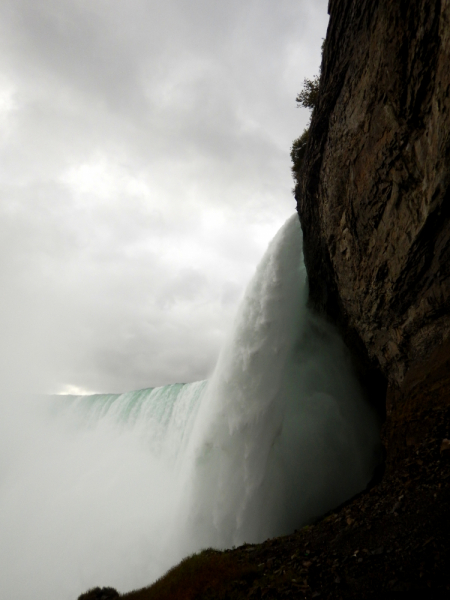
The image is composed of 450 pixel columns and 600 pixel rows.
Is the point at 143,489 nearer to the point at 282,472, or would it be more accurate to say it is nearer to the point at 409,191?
the point at 282,472

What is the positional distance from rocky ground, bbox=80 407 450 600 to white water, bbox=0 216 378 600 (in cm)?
377

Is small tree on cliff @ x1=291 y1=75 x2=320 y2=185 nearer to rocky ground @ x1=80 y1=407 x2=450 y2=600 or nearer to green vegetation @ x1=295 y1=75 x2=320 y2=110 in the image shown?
green vegetation @ x1=295 y1=75 x2=320 y2=110

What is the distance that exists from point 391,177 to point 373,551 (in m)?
8.24

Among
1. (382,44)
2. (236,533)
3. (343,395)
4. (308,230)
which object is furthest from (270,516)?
(382,44)

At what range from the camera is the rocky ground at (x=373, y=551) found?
5.02 metres

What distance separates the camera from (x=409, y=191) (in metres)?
7.93

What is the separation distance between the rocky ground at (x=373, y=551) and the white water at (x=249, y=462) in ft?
12.4

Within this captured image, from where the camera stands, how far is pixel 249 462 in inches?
473

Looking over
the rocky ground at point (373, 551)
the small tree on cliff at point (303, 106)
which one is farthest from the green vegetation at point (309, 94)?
the rocky ground at point (373, 551)

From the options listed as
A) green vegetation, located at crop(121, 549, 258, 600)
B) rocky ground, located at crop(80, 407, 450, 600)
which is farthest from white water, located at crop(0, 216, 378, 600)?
rocky ground, located at crop(80, 407, 450, 600)

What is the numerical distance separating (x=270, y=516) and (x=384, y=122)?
13006 millimetres

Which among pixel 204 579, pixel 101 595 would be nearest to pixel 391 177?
pixel 204 579

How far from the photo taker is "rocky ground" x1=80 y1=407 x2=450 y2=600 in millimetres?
5016

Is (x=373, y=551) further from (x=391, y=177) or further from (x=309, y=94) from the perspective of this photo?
(x=309, y=94)
